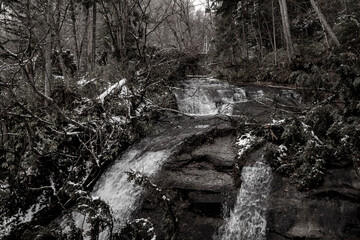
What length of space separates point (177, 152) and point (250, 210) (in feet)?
7.80

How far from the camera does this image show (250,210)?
4586 mm

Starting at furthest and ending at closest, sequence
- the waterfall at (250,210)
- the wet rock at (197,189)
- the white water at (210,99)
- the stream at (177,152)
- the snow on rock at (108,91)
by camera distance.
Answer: the white water at (210,99) → the snow on rock at (108,91) → the wet rock at (197,189) → the stream at (177,152) → the waterfall at (250,210)

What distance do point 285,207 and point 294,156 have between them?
1.16 m

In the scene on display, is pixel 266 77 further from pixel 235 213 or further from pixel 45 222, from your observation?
pixel 45 222

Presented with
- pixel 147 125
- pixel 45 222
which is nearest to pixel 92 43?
pixel 147 125

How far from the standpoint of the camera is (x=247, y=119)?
6.64 meters

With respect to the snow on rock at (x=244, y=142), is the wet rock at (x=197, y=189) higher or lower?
lower

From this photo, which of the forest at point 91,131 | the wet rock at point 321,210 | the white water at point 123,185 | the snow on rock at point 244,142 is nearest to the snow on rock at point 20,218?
the forest at point 91,131

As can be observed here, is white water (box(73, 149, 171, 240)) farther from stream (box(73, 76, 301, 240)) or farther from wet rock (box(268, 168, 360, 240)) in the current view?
wet rock (box(268, 168, 360, 240))

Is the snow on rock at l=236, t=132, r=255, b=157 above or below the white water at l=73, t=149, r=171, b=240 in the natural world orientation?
above

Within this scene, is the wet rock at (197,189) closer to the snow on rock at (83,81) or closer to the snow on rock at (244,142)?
the snow on rock at (244,142)

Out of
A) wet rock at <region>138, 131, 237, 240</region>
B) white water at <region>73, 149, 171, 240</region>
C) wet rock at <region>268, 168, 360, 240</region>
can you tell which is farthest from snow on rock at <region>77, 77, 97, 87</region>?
wet rock at <region>268, 168, 360, 240</region>

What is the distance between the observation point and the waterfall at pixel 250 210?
4.38 meters

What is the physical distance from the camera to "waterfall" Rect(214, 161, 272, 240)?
4.38 metres
